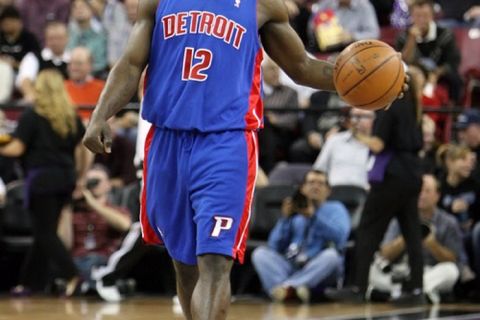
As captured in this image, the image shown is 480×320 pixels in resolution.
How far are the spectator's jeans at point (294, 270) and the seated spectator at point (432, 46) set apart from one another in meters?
3.44

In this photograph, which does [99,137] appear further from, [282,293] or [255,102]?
[282,293]

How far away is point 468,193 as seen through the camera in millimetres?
12539

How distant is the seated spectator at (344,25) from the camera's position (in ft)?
52.1

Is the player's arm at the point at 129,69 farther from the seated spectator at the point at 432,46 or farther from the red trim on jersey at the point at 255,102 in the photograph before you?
the seated spectator at the point at 432,46

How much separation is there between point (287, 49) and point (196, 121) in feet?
2.37

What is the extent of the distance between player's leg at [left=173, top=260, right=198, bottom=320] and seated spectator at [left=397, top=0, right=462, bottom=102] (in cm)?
852

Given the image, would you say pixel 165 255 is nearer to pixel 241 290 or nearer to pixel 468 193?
pixel 241 290

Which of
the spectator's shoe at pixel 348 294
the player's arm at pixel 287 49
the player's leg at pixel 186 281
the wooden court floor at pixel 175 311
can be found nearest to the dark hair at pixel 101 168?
the wooden court floor at pixel 175 311

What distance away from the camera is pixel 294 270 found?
39.4 ft

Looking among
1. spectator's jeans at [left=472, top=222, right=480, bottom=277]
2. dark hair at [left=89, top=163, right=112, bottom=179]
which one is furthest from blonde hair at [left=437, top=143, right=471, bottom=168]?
dark hair at [left=89, top=163, right=112, bottom=179]

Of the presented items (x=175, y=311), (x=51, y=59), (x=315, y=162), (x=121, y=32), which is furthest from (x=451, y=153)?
(x=121, y=32)

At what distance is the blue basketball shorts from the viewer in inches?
238

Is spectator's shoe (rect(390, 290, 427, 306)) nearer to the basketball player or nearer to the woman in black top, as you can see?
the woman in black top

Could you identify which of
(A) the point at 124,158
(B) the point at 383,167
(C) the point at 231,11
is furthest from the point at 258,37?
(A) the point at 124,158
